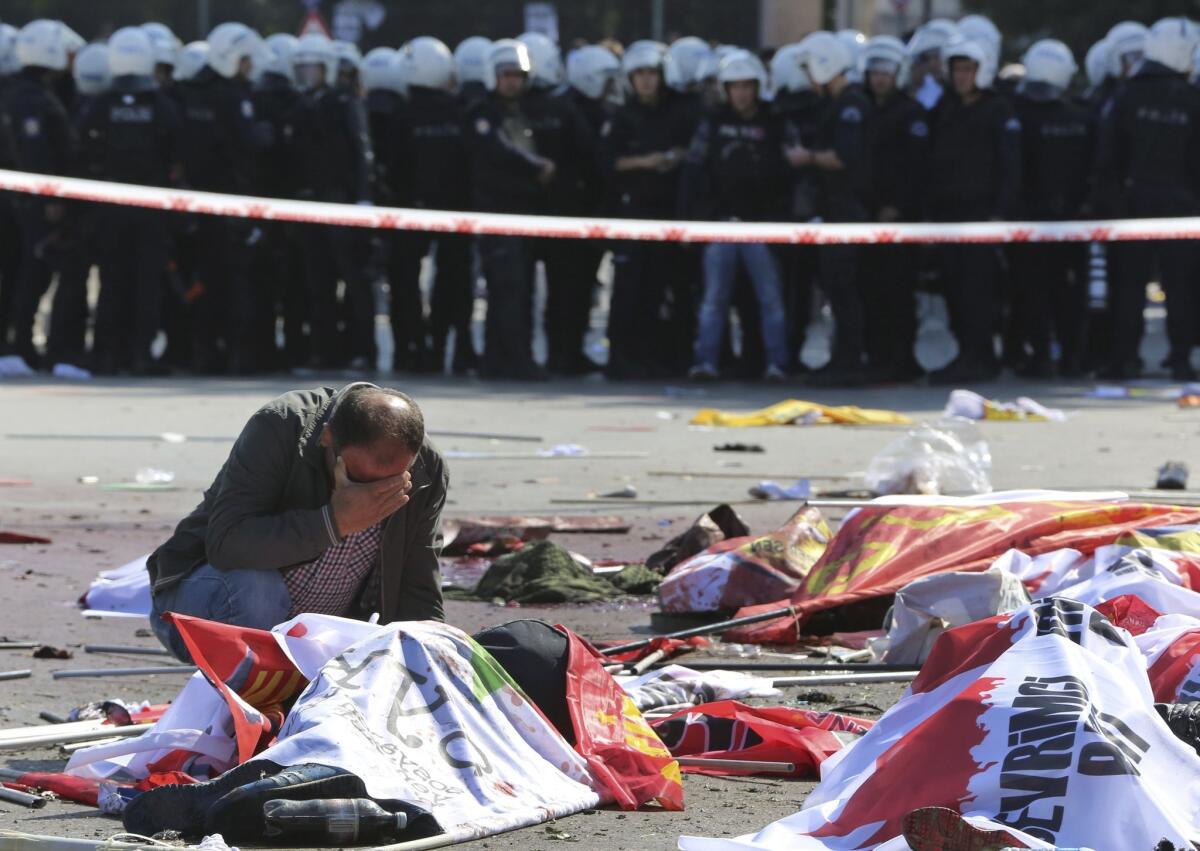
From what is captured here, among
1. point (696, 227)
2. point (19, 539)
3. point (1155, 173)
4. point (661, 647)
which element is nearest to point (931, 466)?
point (661, 647)

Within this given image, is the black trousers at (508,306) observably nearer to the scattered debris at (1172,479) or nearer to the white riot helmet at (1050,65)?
the white riot helmet at (1050,65)

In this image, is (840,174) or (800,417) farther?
(840,174)

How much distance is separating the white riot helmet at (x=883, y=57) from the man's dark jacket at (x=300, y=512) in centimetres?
1074

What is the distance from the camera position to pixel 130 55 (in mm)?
15805

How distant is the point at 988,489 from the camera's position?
9.15 m

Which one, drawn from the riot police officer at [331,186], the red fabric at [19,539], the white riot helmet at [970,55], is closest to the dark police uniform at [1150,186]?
the white riot helmet at [970,55]

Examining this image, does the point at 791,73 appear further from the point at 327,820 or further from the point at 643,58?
the point at 327,820

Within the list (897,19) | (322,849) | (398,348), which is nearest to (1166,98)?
(398,348)

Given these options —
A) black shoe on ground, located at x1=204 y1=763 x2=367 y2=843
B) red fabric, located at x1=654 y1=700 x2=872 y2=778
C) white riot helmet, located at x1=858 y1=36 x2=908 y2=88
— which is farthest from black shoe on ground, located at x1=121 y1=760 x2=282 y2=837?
white riot helmet, located at x1=858 y1=36 x2=908 y2=88

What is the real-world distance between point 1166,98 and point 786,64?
265cm

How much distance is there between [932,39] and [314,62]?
15.0ft

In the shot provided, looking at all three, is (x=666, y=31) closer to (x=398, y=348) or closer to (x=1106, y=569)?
(x=398, y=348)

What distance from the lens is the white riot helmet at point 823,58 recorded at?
611 inches

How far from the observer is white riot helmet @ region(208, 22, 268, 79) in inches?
637
